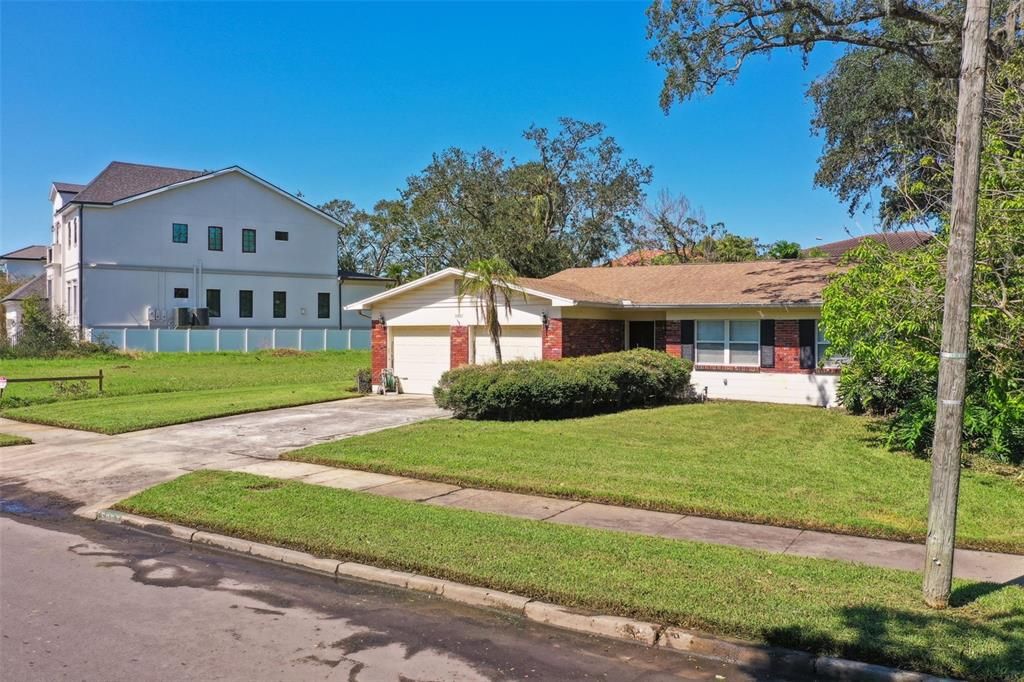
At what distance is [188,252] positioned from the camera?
41000 millimetres

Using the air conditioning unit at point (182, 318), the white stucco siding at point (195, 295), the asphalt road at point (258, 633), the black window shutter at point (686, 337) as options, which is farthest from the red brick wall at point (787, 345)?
the white stucco siding at point (195, 295)

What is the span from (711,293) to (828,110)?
796 centimetres

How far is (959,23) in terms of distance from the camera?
16016 mm

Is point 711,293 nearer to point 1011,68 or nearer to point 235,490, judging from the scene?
point 1011,68

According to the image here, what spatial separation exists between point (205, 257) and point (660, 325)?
28359mm

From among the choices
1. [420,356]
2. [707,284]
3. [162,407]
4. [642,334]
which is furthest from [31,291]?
[707,284]

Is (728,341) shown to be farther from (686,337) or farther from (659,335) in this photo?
(659,335)

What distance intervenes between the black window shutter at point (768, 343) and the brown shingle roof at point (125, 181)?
1272 inches

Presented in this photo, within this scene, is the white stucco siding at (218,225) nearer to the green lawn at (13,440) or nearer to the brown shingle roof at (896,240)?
the green lawn at (13,440)

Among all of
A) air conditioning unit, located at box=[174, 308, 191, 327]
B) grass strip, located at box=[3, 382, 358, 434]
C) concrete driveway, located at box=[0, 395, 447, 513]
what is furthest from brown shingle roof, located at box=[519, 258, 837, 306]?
air conditioning unit, located at box=[174, 308, 191, 327]

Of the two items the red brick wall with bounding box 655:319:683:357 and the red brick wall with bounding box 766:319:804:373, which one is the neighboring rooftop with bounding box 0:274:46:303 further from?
the red brick wall with bounding box 766:319:804:373

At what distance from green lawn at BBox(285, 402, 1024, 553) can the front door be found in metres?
6.41

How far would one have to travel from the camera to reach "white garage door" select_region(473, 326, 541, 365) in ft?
69.2

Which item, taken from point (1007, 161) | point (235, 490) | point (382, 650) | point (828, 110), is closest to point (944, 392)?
point (382, 650)
